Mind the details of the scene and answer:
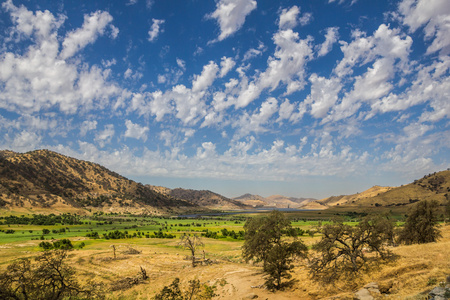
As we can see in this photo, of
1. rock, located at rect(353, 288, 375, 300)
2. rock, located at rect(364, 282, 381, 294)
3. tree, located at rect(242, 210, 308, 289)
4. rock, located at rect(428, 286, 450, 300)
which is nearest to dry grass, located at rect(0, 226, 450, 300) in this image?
rock, located at rect(364, 282, 381, 294)

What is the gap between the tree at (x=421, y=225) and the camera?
4084 centimetres

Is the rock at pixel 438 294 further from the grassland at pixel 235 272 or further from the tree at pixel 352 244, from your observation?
the tree at pixel 352 244

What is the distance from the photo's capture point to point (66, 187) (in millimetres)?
191375

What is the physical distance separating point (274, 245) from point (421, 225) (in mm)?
27159

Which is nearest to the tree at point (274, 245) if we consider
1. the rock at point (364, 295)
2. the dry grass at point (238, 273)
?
the dry grass at point (238, 273)

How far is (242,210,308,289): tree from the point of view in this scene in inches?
1102

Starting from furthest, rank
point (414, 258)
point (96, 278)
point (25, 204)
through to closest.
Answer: point (25, 204)
point (96, 278)
point (414, 258)

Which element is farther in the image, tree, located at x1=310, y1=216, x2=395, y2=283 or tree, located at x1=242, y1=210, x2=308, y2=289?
tree, located at x1=242, y1=210, x2=308, y2=289

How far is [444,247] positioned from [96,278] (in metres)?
47.1

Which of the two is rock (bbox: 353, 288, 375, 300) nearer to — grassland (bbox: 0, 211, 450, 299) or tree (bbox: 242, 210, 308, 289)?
grassland (bbox: 0, 211, 450, 299)

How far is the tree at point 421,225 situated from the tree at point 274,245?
23.7m

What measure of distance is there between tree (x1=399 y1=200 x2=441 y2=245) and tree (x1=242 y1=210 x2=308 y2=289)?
77.7 ft

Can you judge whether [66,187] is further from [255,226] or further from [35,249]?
[255,226]

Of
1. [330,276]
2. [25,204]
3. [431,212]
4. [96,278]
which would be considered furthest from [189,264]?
[25,204]
